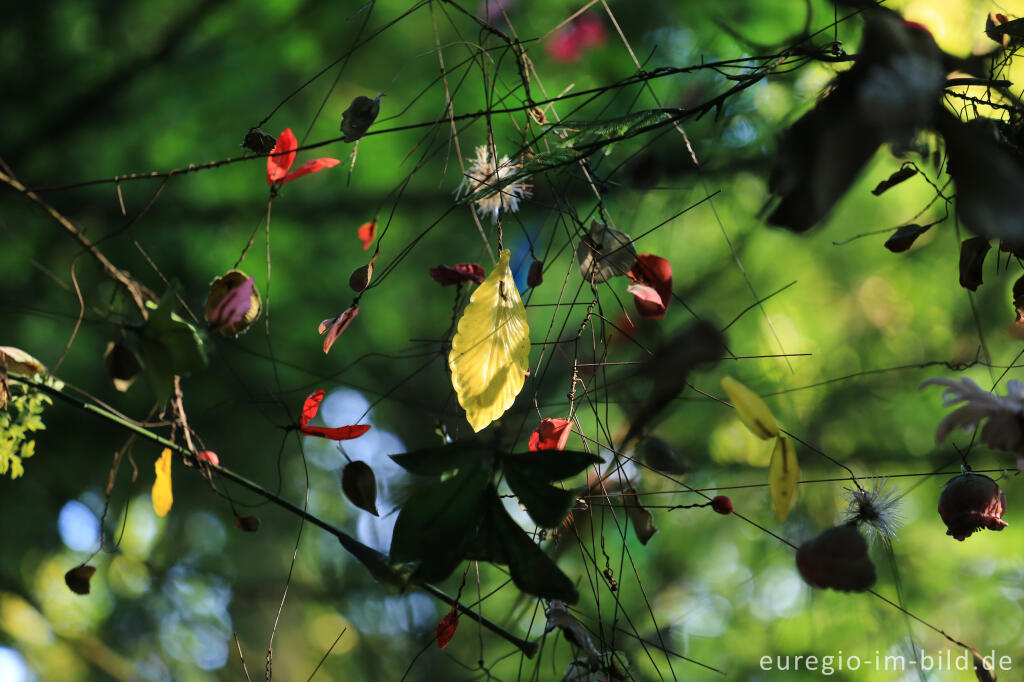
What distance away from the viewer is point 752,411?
0.21m

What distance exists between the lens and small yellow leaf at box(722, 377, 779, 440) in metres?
0.21

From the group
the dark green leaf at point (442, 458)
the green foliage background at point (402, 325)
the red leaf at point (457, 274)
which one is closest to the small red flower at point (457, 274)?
the red leaf at point (457, 274)

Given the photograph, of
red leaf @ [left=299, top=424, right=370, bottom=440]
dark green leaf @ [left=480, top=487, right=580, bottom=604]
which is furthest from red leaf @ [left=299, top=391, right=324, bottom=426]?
dark green leaf @ [left=480, top=487, right=580, bottom=604]

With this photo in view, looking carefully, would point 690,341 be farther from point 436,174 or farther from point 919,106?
point 436,174

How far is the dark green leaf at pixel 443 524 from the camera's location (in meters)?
0.20

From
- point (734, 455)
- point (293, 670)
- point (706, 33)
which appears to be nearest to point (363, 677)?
point (293, 670)

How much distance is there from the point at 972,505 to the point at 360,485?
23cm

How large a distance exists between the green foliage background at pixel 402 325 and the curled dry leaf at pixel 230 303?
0.45 m

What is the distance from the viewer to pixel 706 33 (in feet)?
2.55

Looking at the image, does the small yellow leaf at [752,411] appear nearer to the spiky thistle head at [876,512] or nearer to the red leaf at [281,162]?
the spiky thistle head at [876,512]

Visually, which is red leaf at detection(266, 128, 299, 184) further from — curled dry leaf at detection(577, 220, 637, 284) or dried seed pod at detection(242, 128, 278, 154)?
curled dry leaf at detection(577, 220, 637, 284)

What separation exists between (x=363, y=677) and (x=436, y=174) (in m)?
0.72

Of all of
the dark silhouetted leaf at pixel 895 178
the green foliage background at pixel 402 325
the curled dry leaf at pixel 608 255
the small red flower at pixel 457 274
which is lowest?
the small red flower at pixel 457 274

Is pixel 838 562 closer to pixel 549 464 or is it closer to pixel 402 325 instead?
pixel 549 464
